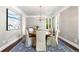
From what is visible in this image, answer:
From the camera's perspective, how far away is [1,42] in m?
4.94

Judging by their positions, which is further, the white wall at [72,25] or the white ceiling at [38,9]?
the white ceiling at [38,9]

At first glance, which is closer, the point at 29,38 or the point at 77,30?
the point at 77,30

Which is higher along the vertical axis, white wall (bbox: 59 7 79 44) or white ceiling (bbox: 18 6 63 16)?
white ceiling (bbox: 18 6 63 16)

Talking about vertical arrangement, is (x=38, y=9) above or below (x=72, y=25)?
above

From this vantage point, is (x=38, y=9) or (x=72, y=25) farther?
(x=38, y=9)

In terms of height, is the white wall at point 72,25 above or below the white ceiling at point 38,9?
below

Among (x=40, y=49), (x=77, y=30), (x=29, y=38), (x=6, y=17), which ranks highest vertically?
(x=6, y=17)

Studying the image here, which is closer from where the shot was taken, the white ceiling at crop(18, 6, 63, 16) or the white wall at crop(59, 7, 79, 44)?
the white wall at crop(59, 7, 79, 44)
